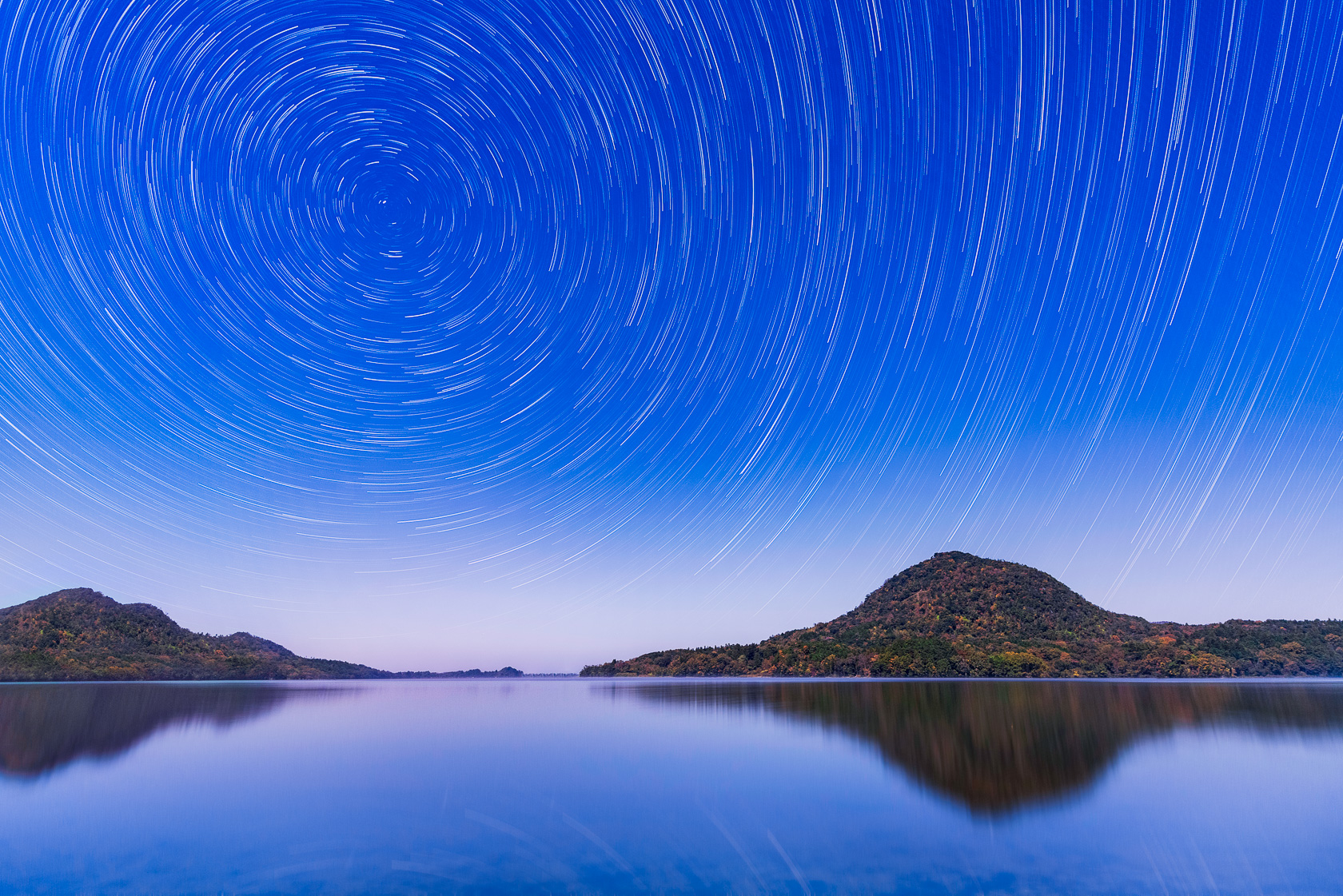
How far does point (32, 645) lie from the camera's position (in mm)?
173875

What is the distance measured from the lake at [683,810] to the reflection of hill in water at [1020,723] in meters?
0.29

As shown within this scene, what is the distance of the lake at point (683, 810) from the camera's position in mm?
13053

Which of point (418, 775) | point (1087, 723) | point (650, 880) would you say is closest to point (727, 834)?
point (650, 880)

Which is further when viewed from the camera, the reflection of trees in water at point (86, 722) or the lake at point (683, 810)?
the reflection of trees in water at point (86, 722)

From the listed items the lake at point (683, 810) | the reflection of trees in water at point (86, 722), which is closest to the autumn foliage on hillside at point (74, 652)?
the reflection of trees in water at point (86, 722)

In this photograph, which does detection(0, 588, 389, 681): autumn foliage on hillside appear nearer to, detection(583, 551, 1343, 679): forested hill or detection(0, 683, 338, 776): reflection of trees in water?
detection(0, 683, 338, 776): reflection of trees in water

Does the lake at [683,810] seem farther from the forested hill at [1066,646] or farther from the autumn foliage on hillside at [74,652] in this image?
the autumn foliage on hillside at [74,652]

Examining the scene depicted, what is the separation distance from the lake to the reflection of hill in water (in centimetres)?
29

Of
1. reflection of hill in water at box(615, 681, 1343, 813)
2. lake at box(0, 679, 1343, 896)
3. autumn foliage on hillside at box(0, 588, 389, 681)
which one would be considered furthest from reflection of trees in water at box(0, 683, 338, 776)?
autumn foliage on hillside at box(0, 588, 389, 681)

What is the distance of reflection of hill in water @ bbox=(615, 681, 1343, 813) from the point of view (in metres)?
22.7

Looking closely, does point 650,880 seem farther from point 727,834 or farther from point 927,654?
point 927,654

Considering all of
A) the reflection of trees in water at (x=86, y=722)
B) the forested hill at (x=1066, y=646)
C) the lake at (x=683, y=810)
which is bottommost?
the lake at (x=683, y=810)

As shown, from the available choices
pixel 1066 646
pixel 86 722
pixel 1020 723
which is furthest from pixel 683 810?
pixel 1066 646

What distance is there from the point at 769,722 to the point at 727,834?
2852cm
